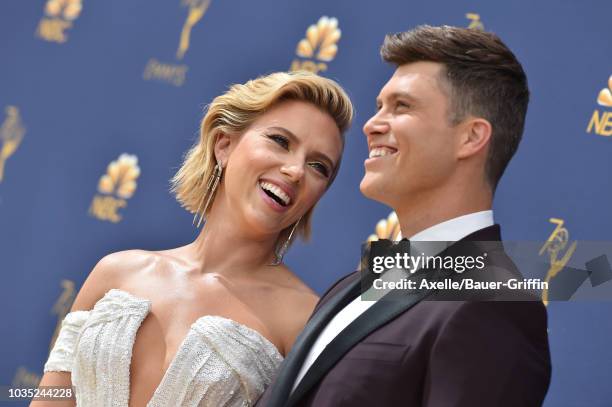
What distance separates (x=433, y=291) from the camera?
181cm

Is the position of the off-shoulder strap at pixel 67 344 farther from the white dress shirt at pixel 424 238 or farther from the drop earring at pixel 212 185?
the white dress shirt at pixel 424 238

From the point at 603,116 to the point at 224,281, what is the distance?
112 centimetres

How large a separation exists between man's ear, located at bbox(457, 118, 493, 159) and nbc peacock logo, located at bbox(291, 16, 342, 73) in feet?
4.14

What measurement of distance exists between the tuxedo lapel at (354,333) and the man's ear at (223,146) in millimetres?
935

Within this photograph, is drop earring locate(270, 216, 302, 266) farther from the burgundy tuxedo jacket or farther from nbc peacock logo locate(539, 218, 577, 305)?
the burgundy tuxedo jacket

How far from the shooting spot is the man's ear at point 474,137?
194cm

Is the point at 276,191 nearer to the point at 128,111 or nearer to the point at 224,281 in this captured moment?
the point at 224,281

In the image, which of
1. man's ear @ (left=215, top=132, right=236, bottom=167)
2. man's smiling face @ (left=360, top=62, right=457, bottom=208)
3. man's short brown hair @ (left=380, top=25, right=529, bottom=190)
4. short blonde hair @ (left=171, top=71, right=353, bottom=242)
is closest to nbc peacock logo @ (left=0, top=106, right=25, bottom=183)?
short blonde hair @ (left=171, top=71, right=353, bottom=242)

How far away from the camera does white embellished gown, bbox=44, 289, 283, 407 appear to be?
Answer: 2.35m

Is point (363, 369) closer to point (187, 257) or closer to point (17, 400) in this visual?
point (187, 257)

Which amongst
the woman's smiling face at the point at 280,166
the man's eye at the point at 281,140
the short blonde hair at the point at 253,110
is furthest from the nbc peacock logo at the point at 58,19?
the man's eye at the point at 281,140

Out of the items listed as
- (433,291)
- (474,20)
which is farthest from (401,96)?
(474,20)

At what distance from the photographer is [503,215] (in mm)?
2721

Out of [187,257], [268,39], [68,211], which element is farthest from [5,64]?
[187,257]
